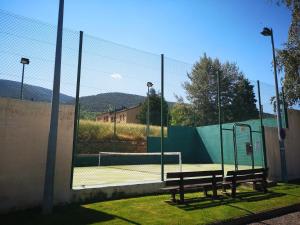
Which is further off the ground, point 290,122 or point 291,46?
point 291,46

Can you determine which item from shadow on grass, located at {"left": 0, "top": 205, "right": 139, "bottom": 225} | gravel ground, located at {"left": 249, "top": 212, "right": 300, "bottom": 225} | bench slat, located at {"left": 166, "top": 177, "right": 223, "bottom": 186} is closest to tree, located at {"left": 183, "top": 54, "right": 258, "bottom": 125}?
bench slat, located at {"left": 166, "top": 177, "right": 223, "bottom": 186}

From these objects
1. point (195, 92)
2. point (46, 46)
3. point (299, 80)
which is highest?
point (195, 92)

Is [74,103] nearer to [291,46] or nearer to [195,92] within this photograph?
[291,46]

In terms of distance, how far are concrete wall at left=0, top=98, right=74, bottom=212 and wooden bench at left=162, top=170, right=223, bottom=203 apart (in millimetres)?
2463

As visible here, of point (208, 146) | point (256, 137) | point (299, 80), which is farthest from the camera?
point (208, 146)

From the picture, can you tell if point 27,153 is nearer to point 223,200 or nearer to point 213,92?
point 223,200

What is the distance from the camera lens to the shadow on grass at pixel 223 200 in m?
6.94

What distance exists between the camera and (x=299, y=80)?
15516 mm

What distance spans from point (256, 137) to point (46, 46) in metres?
14.5

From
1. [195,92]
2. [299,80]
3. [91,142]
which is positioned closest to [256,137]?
[299,80]

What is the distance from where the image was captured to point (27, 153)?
6484 mm

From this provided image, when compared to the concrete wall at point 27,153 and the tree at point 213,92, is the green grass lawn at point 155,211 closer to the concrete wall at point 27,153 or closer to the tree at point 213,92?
the concrete wall at point 27,153

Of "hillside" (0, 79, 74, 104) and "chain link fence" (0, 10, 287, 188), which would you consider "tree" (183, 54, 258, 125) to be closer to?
"chain link fence" (0, 10, 287, 188)

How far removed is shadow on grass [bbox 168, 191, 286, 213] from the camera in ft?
22.8
